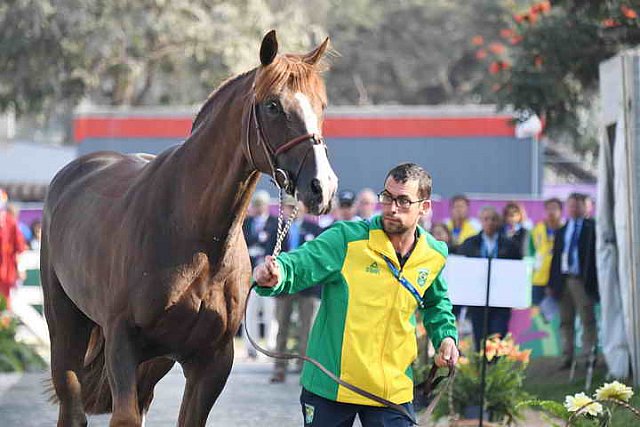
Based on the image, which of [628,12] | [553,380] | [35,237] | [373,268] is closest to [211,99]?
[373,268]

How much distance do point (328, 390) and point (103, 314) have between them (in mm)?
1741

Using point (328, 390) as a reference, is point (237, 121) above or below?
above

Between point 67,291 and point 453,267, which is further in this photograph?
point 453,267

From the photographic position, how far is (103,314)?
22.4ft

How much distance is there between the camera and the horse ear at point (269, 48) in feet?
19.2

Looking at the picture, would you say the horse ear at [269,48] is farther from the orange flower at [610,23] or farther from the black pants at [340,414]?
the orange flower at [610,23]

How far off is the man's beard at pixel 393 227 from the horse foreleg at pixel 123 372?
152 centimetres

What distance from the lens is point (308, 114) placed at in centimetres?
572

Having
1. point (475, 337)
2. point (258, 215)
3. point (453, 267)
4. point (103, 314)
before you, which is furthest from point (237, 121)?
point (258, 215)

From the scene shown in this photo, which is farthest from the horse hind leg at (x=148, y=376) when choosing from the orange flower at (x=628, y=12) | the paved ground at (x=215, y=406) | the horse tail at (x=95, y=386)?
the orange flower at (x=628, y=12)

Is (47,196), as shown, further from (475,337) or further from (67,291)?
(475,337)

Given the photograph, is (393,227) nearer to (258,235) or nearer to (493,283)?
(493,283)

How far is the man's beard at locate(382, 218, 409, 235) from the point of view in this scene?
5.57 metres

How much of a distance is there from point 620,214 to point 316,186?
6605 millimetres
